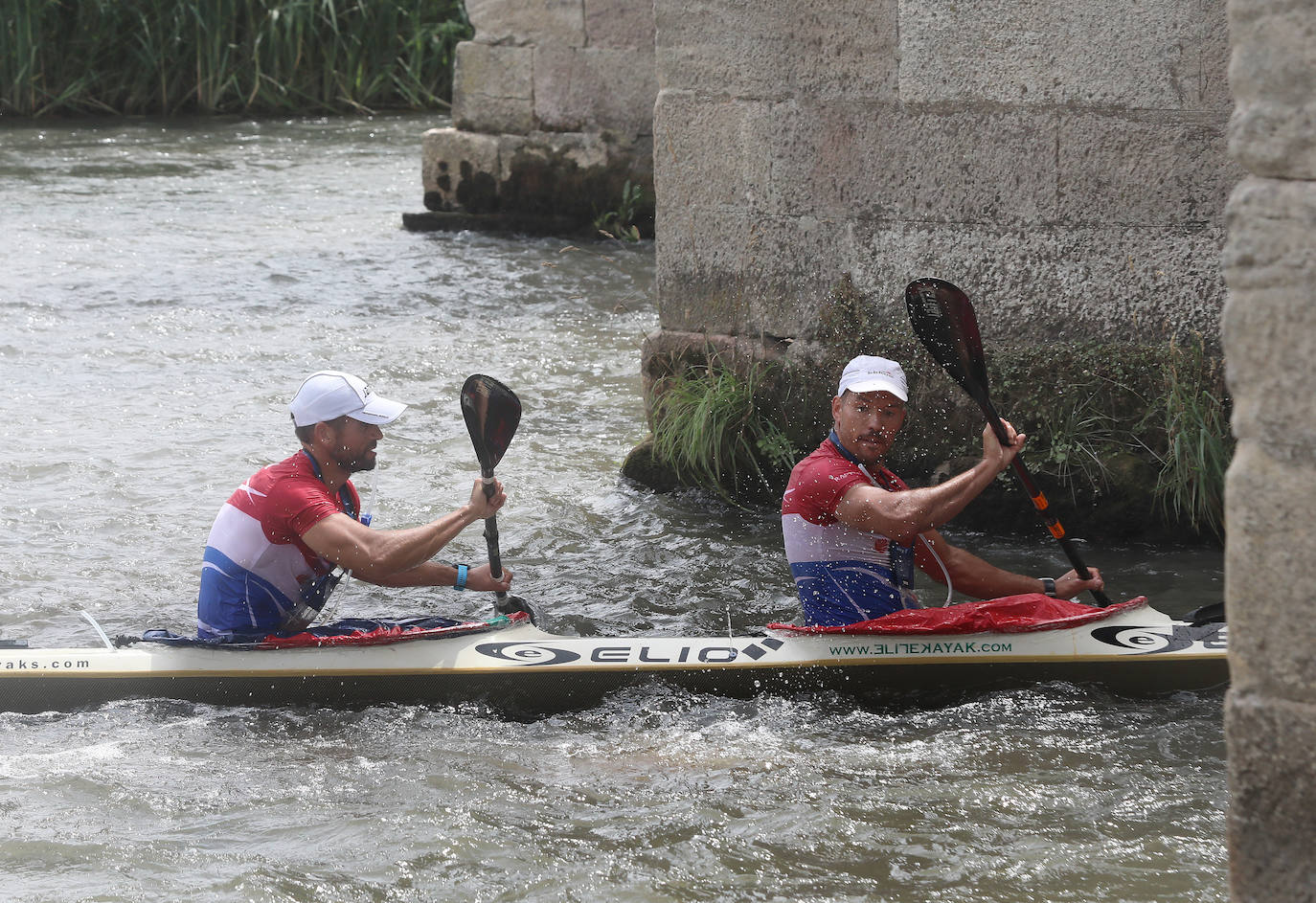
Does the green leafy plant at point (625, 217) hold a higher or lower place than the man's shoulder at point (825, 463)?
higher

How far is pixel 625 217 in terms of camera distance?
1036 centimetres

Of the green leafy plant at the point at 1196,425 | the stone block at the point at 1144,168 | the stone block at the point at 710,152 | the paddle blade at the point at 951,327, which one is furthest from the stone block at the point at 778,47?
the green leafy plant at the point at 1196,425

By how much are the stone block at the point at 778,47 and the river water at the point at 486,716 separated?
1.54 meters

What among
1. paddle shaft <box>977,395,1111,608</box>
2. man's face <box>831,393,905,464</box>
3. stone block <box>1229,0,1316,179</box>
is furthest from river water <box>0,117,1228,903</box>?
stone block <box>1229,0,1316,179</box>

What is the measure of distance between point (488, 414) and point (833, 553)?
1.04 meters

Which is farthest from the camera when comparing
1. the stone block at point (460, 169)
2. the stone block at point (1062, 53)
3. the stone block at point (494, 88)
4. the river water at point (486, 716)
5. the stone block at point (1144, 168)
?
the stone block at point (460, 169)

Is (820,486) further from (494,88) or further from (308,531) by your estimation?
(494,88)

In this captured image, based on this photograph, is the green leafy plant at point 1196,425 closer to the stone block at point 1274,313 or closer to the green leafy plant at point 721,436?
the green leafy plant at point 721,436

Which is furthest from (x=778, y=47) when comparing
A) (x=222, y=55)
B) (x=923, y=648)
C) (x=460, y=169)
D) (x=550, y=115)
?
(x=222, y=55)

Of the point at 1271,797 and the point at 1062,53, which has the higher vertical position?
the point at 1062,53

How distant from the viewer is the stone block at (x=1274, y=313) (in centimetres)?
201

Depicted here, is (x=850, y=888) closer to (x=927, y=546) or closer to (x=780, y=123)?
(x=927, y=546)

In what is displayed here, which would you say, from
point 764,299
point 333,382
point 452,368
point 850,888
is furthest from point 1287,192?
point 452,368

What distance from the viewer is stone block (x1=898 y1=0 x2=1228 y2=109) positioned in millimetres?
4766
